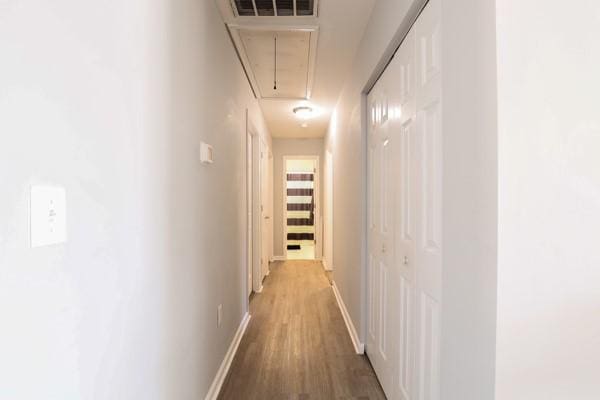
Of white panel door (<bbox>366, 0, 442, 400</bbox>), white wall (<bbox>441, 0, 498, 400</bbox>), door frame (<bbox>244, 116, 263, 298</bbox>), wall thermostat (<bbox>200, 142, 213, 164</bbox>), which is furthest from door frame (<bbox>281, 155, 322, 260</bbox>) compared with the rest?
white wall (<bbox>441, 0, 498, 400</bbox>)

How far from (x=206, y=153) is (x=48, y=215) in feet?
3.74

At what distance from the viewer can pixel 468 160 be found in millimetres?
923

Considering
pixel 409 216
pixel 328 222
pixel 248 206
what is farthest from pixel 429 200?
pixel 328 222

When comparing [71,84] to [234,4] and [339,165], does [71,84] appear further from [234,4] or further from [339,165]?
[339,165]

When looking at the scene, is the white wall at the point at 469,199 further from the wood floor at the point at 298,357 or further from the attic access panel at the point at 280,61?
the attic access panel at the point at 280,61

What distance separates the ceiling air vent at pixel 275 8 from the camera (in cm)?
194

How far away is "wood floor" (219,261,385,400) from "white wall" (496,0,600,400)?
1.34 metres

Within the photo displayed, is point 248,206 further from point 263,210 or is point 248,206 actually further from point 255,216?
point 263,210

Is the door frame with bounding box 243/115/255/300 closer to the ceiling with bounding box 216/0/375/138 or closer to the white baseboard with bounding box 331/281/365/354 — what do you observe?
the ceiling with bounding box 216/0/375/138

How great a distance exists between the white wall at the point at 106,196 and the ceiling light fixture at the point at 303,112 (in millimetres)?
2449

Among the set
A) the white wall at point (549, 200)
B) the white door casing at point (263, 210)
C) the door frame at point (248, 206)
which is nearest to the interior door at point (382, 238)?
the white wall at point (549, 200)

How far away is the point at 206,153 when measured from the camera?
5.72ft

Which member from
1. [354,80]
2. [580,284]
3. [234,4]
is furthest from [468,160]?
[354,80]

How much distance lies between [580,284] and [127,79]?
4.51 ft
